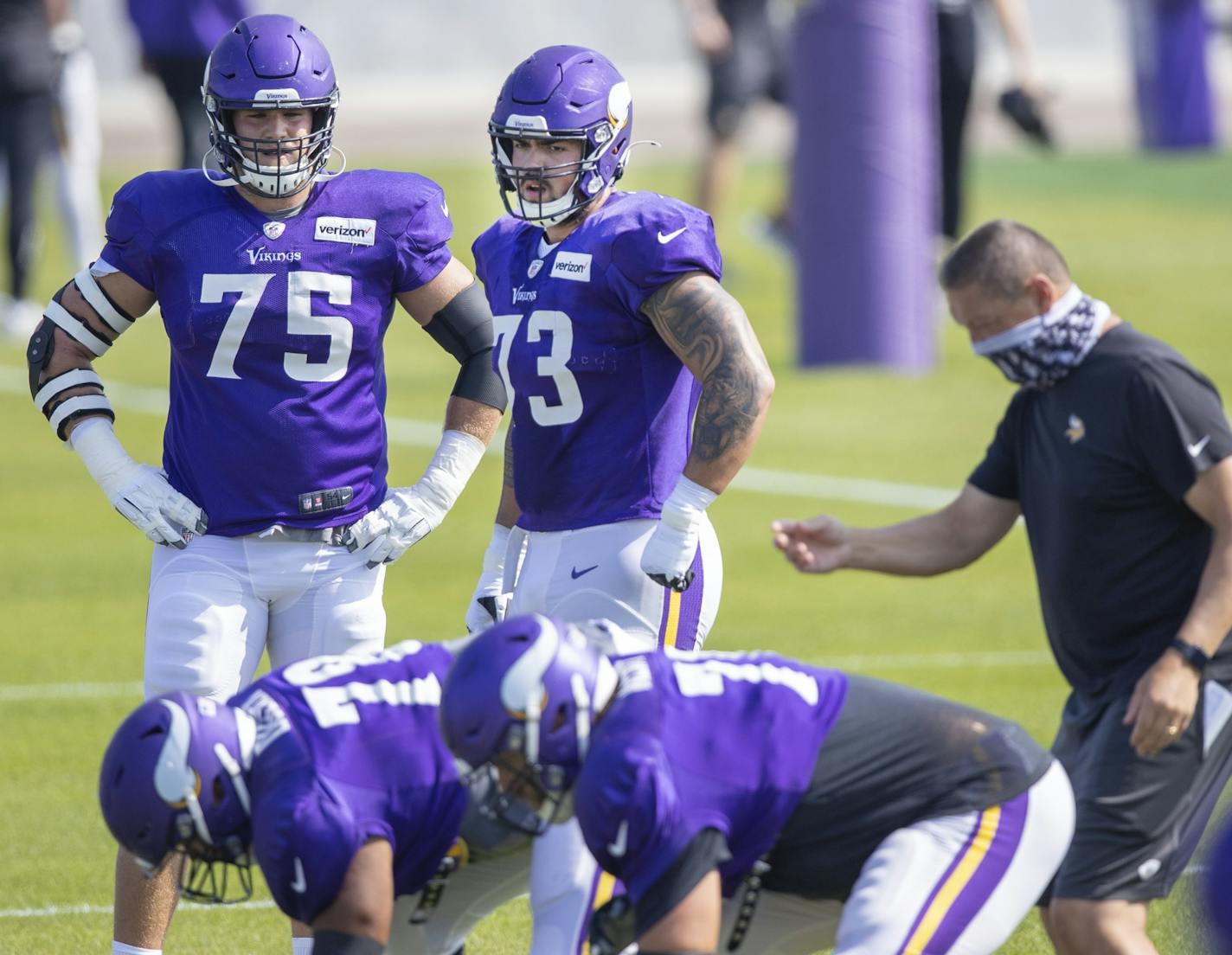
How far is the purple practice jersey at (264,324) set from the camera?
5.20 m

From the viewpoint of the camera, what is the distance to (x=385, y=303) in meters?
5.37

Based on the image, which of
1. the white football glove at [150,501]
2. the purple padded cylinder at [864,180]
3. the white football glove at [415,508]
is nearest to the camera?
the white football glove at [150,501]

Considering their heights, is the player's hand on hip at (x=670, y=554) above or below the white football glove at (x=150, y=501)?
below

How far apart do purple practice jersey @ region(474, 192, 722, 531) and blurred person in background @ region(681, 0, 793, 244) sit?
401 inches

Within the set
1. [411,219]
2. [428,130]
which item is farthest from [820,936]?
[428,130]

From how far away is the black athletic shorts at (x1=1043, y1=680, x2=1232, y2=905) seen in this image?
4.62 m

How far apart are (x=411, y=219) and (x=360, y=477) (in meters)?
0.64

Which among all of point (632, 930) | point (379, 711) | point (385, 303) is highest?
point (385, 303)

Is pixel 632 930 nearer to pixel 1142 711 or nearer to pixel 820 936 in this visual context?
pixel 820 936

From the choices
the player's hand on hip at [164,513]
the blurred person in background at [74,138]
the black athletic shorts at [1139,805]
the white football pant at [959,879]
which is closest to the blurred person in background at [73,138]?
the blurred person in background at [74,138]

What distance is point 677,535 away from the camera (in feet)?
16.4

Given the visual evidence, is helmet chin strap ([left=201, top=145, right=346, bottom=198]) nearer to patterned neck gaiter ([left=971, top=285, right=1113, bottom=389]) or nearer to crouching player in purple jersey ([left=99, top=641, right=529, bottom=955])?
crouching player in purple jersey ([left=99, top=641, right=529, bottom=955])

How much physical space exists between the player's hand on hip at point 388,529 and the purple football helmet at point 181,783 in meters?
1.22

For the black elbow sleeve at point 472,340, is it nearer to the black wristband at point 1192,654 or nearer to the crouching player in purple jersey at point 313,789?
the crouching player in purple jersey at point 313,789
